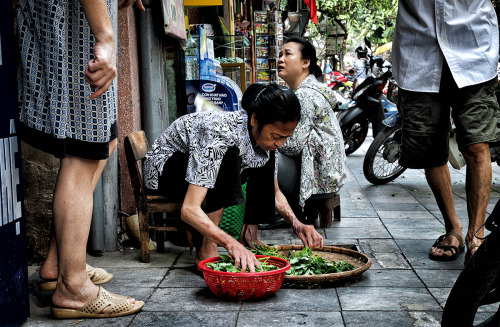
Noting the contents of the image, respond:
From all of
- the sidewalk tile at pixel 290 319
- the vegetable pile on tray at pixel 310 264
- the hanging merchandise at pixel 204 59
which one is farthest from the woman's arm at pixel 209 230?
the hanging merchandise at pixel 204 59

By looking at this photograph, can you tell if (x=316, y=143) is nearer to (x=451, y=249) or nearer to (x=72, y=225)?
(x=451, y=249)

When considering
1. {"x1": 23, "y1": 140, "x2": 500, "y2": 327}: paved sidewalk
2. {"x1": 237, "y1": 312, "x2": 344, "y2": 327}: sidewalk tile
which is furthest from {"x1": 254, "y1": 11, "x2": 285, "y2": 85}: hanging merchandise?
{"x1": 237, "y1": 312, "x2": 344, "y2": 327}: sidewalk tile

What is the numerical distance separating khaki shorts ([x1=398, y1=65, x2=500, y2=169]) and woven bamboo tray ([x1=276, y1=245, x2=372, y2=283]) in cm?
73

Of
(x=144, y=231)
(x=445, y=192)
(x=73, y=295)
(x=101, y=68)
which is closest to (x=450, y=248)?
(x=445, y=192)

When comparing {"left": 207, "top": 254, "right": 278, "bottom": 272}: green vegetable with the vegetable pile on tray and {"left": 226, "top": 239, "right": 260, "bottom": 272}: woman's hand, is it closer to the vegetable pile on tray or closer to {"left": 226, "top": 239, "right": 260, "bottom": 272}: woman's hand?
{"left": 226, "top": 239, "right": 260, "bottom": 272}: woman's hand

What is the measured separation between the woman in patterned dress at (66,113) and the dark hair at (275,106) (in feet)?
2.74

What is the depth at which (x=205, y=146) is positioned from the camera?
302cm

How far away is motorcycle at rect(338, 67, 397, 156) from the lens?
29.5 ft

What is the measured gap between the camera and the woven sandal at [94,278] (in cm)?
278

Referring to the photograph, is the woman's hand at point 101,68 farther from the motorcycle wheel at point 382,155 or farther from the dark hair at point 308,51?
the motorcycle wheel at point 382,155

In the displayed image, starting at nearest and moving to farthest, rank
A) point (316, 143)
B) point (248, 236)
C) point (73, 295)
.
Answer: point (73, 295), point (248, 236), point (316, 143)

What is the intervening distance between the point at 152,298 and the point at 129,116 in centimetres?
151

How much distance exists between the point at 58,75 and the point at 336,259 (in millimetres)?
1847

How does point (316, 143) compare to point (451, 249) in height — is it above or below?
above
